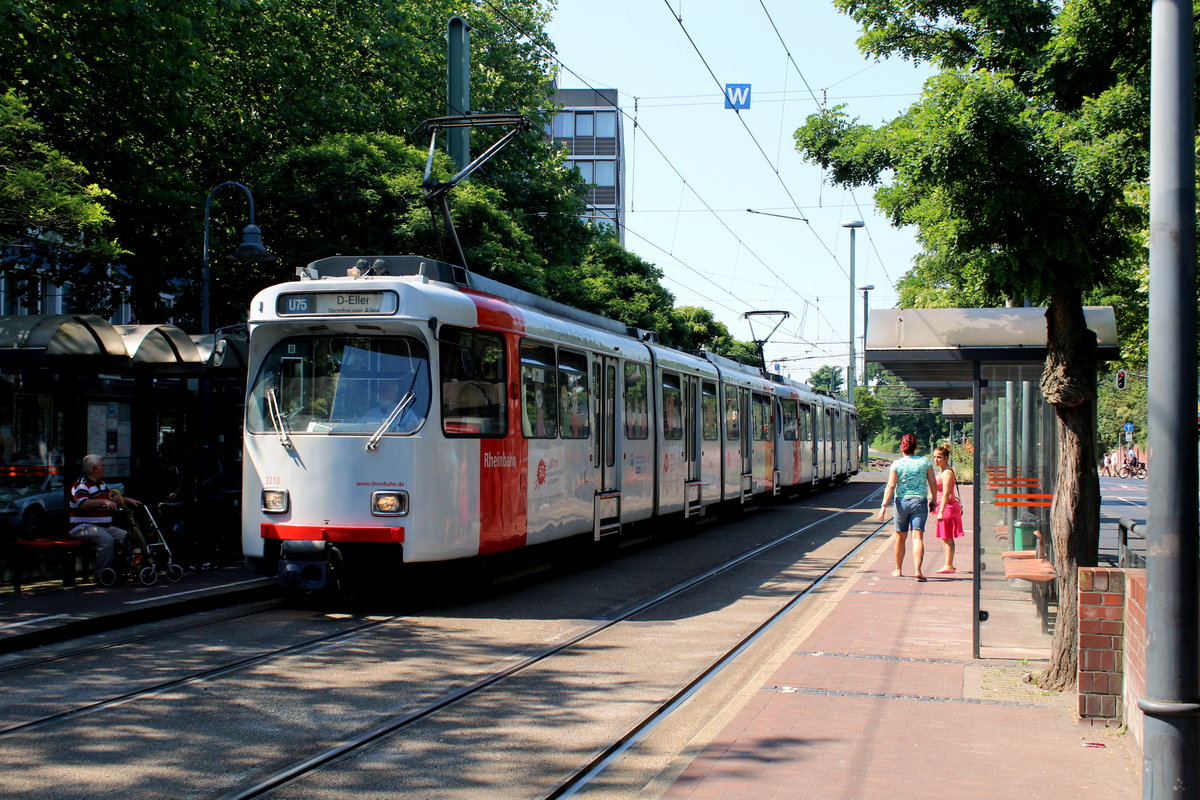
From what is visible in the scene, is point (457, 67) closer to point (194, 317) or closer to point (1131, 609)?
point (194, 317)

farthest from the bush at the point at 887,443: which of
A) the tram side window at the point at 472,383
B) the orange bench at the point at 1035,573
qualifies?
the tram side window at the point at 472,383

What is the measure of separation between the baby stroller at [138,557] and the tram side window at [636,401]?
6.22 metres

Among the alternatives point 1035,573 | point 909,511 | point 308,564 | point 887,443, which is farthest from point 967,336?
point 887,443

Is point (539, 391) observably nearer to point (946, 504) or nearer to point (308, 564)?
point (308, 564)

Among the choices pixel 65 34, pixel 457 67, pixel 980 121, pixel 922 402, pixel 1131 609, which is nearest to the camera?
pixel 1131 609

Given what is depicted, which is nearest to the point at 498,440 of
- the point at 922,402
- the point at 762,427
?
the point at 762,427

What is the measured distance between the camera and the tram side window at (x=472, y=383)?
445 inches

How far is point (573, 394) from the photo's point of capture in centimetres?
1439

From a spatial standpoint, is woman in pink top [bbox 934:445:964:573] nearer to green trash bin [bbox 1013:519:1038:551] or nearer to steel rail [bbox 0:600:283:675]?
green trash bin [bbox 1013:519:1038:551]

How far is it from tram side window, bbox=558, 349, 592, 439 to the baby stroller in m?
4.53

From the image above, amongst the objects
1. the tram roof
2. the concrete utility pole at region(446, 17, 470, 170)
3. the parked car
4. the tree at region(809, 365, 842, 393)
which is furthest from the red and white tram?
the tree at region(809, 365, 842, 393)

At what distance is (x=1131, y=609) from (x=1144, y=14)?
3.93 m

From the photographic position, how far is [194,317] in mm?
26953

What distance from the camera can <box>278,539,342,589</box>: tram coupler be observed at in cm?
1085
